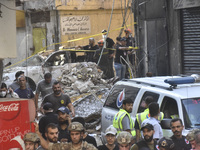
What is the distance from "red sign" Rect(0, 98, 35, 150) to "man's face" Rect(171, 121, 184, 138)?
2.04 meters

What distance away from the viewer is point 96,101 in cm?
1466

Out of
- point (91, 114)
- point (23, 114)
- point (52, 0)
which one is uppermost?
point (52, 0)

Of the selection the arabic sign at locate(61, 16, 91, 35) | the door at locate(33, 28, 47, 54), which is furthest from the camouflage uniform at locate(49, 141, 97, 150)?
the door at locate(33, 28, 47, 54)

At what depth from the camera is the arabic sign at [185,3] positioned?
1587cm

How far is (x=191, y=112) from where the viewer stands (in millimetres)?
8375

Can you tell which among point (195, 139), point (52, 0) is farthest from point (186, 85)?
point (52, 0)

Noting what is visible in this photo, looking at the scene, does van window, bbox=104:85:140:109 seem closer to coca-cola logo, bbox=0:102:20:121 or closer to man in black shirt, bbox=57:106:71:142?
man in black shirt, bbox=57:106:71:142

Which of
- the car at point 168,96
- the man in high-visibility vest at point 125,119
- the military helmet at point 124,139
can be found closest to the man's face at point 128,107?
the man in high-visibility vest at point 125,119

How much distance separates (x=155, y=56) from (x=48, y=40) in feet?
36.6

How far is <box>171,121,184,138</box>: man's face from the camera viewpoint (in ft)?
24.6

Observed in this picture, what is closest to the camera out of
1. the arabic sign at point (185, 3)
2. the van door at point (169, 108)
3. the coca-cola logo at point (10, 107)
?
the coca-cola logo at point (10, 107)

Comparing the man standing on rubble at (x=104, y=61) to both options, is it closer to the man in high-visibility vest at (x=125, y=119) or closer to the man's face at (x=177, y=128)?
the man in high-visibility vest at (x=125, y=119)

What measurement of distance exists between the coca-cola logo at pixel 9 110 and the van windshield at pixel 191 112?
2.61m

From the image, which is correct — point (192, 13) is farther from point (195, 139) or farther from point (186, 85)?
point (195, 139)
